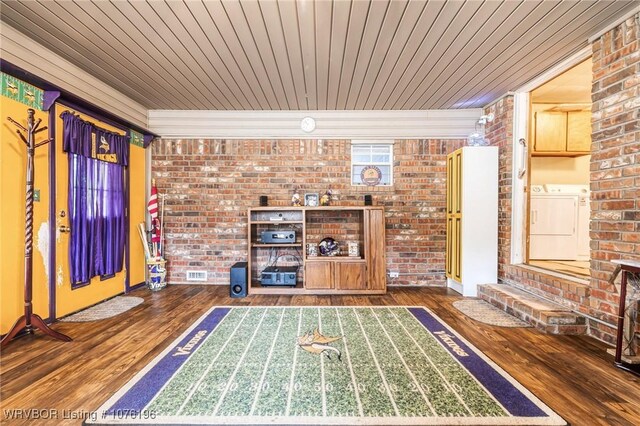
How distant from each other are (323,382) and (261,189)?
3194 mm

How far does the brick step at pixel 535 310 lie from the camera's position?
2.69 m

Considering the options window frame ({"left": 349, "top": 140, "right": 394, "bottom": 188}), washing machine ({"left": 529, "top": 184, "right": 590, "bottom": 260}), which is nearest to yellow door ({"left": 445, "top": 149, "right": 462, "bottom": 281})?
window frame ({"left": 349, "top": 140, "right": 394, "bottom": 188})

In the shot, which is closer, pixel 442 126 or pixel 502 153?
pixel 502 153

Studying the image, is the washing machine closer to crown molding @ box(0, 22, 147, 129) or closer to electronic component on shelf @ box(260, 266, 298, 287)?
electronic component on shelf @ box(260, 266, 298, 287)

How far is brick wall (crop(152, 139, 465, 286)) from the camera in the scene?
4496 mm

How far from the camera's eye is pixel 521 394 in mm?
1765

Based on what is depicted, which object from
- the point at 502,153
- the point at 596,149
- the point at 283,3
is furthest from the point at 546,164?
the point at 283,3

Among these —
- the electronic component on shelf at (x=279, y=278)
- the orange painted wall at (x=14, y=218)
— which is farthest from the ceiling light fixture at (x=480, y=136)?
the orange painted wall at (x=14, y=218)

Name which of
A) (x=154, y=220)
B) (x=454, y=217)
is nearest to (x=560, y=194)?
(x=454, y=217)

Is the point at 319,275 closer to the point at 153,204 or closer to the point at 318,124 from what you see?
the point at 318,124

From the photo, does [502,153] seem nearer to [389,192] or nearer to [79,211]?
[389,192]

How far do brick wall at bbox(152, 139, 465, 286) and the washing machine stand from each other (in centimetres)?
145

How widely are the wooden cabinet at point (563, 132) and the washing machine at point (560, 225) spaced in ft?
2.39

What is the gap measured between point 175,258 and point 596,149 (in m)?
5.38
